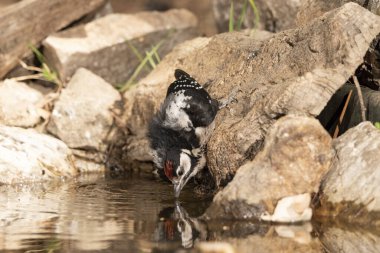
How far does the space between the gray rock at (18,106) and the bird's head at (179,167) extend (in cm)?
228

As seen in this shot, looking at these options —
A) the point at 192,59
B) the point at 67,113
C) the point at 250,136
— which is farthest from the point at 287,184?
the point at 67,113

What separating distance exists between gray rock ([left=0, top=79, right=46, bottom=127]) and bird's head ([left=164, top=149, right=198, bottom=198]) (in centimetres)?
228

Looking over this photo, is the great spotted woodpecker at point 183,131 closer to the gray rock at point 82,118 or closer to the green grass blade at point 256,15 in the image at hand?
the gray rock at point 82,118

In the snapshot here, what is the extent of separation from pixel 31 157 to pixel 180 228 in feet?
9.78

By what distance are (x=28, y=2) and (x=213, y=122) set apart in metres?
3.32

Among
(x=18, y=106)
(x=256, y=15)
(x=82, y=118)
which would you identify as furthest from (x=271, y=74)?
(x=18, y=106)

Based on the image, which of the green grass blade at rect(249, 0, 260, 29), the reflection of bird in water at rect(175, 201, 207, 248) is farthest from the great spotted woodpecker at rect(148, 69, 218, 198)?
the green grass blade at rect(249, 0, 260, 29)

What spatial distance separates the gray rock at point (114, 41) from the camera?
33.7 ft

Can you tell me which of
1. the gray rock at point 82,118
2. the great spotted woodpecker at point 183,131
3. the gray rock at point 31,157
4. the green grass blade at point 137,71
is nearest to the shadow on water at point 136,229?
the great spotted woodpecker at point 183,131

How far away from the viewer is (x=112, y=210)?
7008 mm

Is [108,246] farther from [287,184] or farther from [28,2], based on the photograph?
[28,2]

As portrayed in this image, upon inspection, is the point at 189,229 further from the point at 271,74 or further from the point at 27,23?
the point at 27,23

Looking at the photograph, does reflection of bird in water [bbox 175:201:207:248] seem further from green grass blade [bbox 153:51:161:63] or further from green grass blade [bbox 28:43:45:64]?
green grass blade [bbox 28:43:45:64]

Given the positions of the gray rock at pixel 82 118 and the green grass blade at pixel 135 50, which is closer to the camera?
the gray rock at pixel 82 118
